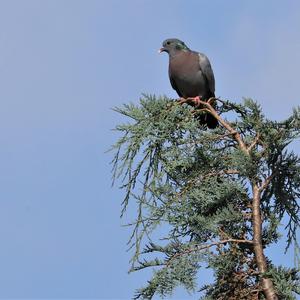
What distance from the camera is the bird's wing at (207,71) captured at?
7.90 metres

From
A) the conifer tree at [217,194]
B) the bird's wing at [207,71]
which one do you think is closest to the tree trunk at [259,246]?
the conifer tree at [217,194]

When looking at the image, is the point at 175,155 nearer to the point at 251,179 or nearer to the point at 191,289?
the point at 251,179

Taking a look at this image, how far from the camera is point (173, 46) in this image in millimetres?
8492

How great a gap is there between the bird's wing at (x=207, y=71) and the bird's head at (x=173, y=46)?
17.6 inches

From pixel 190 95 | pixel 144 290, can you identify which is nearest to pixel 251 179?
pixel 144 290

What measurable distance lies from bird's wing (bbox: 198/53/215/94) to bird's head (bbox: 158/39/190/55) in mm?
448

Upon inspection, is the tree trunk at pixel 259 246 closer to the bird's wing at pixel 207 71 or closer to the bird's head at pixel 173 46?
the bird's wing at pixel 207 71

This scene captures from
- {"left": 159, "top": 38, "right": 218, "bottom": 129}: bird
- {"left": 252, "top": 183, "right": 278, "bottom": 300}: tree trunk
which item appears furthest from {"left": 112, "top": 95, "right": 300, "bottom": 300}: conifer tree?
{"left": 159, "top": 38, "right": 218, "bottom": 129}: bird

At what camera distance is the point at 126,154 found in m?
3.88

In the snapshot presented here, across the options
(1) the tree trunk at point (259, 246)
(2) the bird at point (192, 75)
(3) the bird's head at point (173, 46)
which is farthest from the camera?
(3) the bird's head at point (173, 46)

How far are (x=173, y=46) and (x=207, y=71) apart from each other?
29.4 inches

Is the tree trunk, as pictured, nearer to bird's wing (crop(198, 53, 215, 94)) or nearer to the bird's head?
bird's wing (crop(198, 53, 215, 94))

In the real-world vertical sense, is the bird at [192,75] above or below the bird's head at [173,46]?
below

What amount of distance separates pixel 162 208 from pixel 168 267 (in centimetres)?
34
